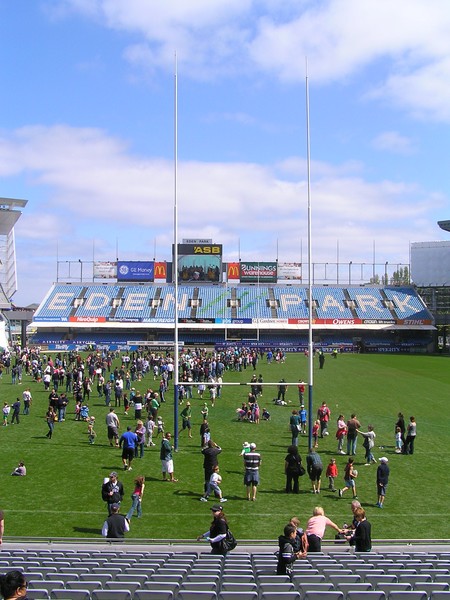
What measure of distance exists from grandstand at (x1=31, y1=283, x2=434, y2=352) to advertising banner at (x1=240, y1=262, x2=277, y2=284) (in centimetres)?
258

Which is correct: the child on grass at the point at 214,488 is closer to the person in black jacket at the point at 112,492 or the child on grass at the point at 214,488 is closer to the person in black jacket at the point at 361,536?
the person in black jacket at the point at 112,492

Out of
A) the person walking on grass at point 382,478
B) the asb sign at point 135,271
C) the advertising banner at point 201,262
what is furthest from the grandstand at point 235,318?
the person walking on grass at point 382,478

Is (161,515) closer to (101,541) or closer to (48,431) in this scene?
(101,541)

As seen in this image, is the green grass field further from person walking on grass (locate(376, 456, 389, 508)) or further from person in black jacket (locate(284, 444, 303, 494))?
person in black jacket (locate(284, 444, 303, 494))

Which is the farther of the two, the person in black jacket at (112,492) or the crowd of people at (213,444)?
the person in black jacket at (112,492)

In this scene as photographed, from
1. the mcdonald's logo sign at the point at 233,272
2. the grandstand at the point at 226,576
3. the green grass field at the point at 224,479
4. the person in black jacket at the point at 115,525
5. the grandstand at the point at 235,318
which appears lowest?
the green grass field at the point at 224,479

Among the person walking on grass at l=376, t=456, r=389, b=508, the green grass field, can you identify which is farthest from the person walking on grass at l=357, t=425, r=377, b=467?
the person walking on grass at l=376, t=456, r=389, b=508

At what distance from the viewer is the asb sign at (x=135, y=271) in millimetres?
82125

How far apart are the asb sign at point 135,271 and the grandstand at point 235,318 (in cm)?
349

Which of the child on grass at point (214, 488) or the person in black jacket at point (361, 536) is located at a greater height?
the person in black jacket at point (361, 536)

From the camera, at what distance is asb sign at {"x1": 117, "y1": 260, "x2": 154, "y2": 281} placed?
82125 mm

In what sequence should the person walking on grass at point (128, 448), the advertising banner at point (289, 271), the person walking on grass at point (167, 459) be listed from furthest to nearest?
the advertising banner at point (289, 271) < the person walking on grass at point (128, 448) < the person walking on grass at point (167, 459)

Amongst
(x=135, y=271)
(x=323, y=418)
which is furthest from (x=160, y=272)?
(x=323, y=418)

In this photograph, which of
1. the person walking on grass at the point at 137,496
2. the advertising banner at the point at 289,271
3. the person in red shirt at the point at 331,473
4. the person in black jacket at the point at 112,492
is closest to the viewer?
the person in black jacket at the point at 112,492
